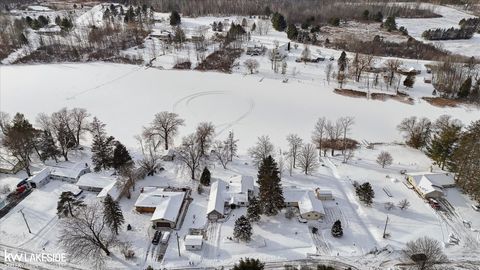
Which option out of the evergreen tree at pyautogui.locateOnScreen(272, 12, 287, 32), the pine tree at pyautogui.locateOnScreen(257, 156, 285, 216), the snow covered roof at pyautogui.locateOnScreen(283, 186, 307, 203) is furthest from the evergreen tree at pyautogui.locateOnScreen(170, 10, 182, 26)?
the pine tree at pyautogui.locateOnScreen(257, 156, 285, 216)

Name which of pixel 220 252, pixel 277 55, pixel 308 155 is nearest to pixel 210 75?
pixel 277 55

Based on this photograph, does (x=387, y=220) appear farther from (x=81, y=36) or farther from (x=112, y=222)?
(x=81, y=36)

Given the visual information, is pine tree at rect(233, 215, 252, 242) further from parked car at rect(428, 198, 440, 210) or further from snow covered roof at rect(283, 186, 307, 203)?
parked car at rect(428, 198, 440, 210)

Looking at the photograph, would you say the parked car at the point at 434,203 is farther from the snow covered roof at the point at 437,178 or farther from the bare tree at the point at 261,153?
the bare tree at the point at 261,153

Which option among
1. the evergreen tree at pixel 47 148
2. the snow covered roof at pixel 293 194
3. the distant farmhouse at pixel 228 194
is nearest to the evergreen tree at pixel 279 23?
the distant farmhouse at pixel 228 194

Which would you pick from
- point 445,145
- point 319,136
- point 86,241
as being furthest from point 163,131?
point 445,145

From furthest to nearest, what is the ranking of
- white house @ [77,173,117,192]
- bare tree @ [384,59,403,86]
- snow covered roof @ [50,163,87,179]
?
bare tree @ [384,59,403,86], snow covered roof @ [50,163,87,179], white house @ [77,173,117,192]

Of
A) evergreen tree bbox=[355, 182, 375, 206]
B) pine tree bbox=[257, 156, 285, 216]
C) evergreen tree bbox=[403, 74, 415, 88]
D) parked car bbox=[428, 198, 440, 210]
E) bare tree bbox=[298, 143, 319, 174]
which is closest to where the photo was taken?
pine tree bbox=[257, 156, 285, 216]
